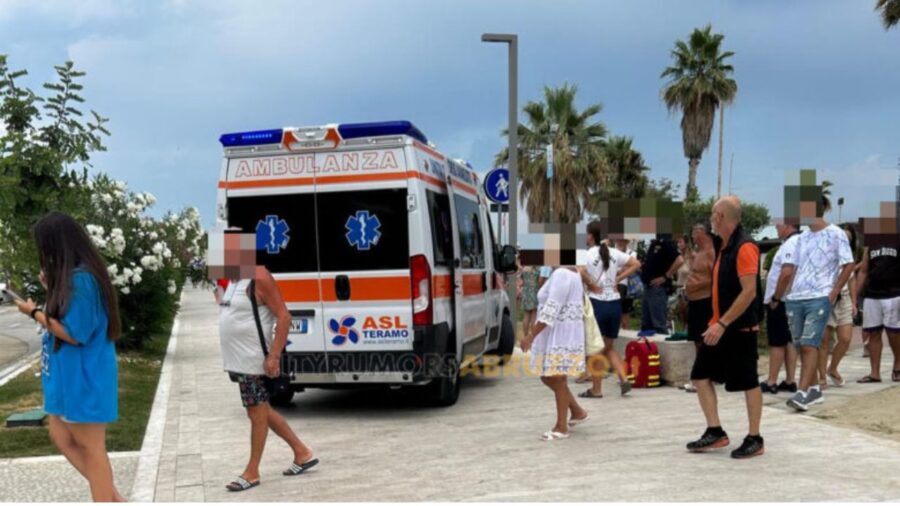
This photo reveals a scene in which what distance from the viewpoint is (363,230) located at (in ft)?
25.5

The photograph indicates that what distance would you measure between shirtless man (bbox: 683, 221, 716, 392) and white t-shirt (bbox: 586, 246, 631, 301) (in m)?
0.99

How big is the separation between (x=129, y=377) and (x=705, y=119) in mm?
34967

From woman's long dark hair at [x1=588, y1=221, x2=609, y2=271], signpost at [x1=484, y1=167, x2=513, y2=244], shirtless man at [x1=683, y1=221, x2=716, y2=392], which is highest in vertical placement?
signpost at [x1=484, y1=167, x2=513, y2=244]

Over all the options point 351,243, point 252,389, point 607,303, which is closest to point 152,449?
point 252,389

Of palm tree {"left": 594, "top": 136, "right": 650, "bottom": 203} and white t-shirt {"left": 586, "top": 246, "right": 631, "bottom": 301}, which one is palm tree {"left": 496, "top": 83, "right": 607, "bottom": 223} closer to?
palm tree {"left": 594, "top": 136, "right": 650, "bottom": 203}

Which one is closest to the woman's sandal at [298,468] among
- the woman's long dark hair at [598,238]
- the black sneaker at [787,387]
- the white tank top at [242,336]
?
the white tank top at [242,336]

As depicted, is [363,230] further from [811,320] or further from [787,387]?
[787,387]

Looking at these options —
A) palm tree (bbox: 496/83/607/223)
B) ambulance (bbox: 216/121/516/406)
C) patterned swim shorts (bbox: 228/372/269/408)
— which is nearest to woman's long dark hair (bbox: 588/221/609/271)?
ambulance (bbox: 216/121/516/406)

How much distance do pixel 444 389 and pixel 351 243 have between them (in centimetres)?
182

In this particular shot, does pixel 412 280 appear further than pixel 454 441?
Yes

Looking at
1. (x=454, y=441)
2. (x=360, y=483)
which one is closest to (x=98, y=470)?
(x=360, y=483)

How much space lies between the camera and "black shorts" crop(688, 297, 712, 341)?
6785mm

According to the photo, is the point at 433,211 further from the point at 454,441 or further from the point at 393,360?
the point at 454,441

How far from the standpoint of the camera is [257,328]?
18.3ft
